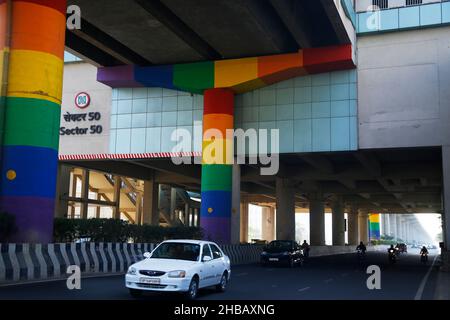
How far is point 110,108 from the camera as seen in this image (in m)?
38.2

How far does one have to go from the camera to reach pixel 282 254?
30156mm

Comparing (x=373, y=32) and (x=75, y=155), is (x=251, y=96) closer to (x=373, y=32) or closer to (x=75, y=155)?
(x=373, y=32)

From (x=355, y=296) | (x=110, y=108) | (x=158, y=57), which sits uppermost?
(x=158, y=57)

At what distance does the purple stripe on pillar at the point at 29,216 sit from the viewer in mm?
19094

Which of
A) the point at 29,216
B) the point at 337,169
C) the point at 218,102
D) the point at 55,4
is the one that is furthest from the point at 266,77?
the point at 29,216

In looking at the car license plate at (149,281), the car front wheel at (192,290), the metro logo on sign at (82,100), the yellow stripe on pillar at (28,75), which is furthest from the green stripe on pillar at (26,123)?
the metro logo on sign at (82,100)

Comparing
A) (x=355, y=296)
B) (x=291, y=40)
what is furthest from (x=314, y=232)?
(x=355, y=296)

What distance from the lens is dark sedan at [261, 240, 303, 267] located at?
1185 inches

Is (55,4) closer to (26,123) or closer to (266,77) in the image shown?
(26,123)

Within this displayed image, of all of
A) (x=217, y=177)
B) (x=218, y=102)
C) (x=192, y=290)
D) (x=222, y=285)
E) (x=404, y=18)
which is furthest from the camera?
(x=218, y=102)

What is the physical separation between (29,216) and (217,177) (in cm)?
1606

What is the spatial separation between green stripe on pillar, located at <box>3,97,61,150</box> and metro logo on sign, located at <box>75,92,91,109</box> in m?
19.1

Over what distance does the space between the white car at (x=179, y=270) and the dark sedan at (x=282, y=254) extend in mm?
14499
